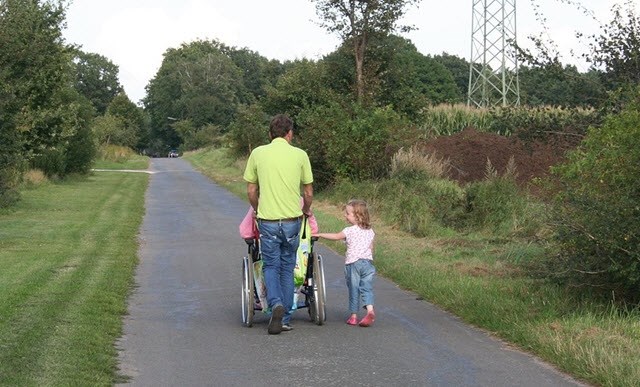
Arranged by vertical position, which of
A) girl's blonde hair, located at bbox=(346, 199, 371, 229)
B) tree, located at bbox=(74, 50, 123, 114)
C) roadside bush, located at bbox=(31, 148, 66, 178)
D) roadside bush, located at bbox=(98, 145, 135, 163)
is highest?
tree, located at bbox=(74, 50, 123, 114)

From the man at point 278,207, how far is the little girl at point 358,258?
26.6 inches

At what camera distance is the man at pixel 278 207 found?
9.47 m

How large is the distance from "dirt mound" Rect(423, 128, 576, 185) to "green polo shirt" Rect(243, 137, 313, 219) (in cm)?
1851

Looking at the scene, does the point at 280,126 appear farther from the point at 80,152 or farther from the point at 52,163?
the point at 80,152

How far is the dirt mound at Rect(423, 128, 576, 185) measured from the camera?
93.2 feet

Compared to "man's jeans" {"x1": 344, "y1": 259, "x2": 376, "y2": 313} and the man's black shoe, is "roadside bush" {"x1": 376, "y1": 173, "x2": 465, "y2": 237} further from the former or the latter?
the man's black shoe

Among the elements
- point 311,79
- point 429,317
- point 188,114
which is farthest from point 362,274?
point 188,114

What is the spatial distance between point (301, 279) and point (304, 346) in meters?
1.21

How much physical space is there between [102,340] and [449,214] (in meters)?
13.3

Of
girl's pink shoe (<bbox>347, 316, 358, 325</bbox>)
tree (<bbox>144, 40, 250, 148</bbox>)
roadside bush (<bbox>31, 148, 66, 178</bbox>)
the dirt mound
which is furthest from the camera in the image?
tree (<bbox>144, 40, 250, 148</bbox>)

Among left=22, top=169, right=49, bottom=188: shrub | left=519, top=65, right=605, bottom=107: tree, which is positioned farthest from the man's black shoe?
left=22, top=169, right=49, bottom=188: shrub

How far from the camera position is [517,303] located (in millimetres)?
10406

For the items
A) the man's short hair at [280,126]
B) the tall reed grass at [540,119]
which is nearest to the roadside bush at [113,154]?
the tall reed grass at [540,119]

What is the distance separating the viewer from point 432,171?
27703 mm
